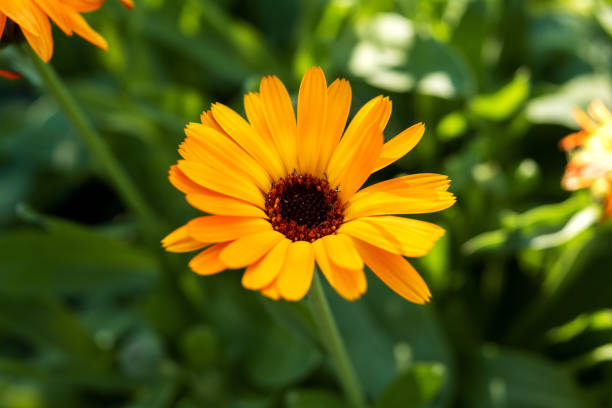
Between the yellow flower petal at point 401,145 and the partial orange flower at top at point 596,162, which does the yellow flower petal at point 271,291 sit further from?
the partial orange flower at top at point 596,162

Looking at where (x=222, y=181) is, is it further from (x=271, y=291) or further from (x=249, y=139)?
(x=271, y=291)

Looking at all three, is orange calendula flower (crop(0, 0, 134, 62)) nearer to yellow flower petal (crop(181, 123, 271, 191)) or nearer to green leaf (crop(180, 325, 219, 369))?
yellow flower petal (crop(181, 123, 271, 191))

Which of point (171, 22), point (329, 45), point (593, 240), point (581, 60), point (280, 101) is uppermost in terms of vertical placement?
point (171, 22)

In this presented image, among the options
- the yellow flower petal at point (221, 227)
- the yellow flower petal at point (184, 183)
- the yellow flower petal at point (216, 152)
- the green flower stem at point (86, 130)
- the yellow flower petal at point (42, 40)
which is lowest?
the yellow flower petal at point (221, 227)

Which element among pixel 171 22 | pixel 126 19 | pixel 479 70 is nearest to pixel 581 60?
Result: pixel 479 70

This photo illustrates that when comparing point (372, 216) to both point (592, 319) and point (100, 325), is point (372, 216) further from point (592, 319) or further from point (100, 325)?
point (100, 325)

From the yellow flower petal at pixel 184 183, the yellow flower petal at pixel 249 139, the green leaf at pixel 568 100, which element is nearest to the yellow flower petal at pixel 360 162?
the yellow flower petal at pixel 249 139
